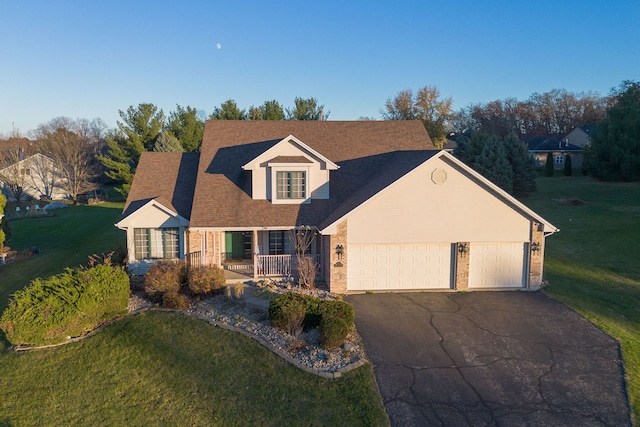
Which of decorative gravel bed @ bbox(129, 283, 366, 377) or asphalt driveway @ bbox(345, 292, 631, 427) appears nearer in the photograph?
asphalt driveway @ bbox(345, 292, 631, 427)

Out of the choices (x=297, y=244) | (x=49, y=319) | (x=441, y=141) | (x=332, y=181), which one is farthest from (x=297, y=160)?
(x=441, y=141)

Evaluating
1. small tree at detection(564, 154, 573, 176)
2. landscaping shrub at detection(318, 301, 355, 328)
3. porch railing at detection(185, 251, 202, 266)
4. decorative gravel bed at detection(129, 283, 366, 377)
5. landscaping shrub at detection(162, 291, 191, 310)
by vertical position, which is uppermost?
small tree at detection(564, 154, 573, 176)

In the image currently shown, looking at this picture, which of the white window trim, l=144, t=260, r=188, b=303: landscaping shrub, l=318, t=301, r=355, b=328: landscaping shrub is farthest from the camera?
the white window trim

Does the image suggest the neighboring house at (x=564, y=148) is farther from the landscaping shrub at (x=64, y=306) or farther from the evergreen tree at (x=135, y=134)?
the landscaping shrub at (x=64, y=306)

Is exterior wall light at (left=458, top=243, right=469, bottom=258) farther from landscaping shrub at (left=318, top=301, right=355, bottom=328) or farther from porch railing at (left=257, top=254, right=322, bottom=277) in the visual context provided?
landscaping shrub at (left=318, top=301, right=355, bottom=328)

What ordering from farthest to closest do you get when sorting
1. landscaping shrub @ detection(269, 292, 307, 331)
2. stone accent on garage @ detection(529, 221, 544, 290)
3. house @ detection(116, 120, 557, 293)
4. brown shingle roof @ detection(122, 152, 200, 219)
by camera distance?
brown shingle roof @ detection(122, 152, 200, 219) → stone accent on garage @ detection(529, 221, 544, 290) → house @ detection(116, 120, 557, 293) → landscaping shrub @ detection(269, 292, 307, 331)

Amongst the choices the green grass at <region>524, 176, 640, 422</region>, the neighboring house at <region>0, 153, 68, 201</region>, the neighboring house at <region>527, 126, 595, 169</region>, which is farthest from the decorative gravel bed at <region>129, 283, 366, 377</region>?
the neighboring house at <region>527, 126, 595, 169</region>

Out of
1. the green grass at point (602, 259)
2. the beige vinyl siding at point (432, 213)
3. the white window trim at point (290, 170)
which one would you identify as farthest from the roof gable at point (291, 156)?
the green grass at point (602, 259)
